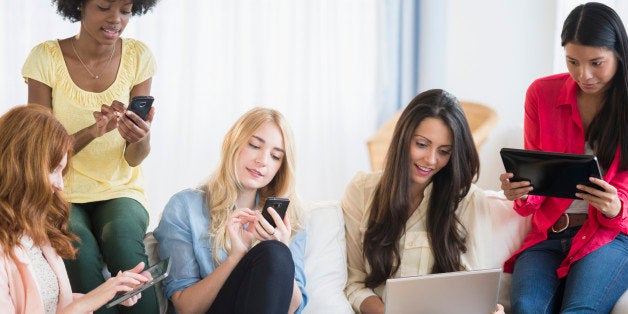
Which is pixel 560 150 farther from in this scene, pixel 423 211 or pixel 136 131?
pixel 136 131

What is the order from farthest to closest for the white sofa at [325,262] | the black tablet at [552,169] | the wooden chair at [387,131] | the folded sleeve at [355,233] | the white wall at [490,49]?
the white wall at [490,49] < the wooden chair at [387,131] < the folded sleeve at [355,233] < the white sofa at [325,262] < the black tablet at [552,169]

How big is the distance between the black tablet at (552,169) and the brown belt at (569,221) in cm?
19

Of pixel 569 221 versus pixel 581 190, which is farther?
pixel 569 221

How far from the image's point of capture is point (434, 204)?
2906 mm

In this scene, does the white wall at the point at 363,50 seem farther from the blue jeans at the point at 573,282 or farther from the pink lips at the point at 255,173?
the pink lips at the point at 255,173

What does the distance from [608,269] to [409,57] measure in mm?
2629

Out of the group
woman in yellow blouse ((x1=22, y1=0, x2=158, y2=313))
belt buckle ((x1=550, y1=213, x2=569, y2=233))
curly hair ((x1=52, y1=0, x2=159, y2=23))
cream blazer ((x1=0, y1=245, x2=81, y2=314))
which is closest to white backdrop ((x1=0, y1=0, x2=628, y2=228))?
curly hair ((x1=52, y1=0, x2=159, y2=23))

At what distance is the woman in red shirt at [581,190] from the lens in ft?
8.91

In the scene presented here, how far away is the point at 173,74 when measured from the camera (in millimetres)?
4781

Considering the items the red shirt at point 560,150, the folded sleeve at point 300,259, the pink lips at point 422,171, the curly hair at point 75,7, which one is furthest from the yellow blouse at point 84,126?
the red shirt at point 560,150

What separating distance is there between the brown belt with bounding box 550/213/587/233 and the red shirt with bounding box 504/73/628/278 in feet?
0.11

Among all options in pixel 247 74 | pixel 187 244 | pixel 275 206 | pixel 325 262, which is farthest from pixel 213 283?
pixel 247 74

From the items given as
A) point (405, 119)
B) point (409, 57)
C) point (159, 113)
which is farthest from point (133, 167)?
point (409, 57)

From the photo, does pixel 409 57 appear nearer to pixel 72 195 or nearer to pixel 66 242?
pixel 72 195
